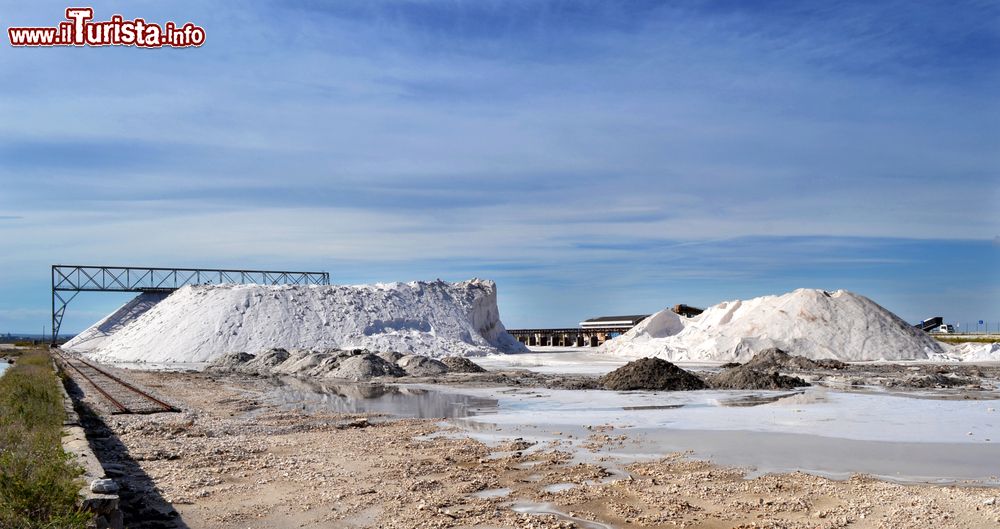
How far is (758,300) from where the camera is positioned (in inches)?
1524

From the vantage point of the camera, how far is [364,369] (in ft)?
91.7

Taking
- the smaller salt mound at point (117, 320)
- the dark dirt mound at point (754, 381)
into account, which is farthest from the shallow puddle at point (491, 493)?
the smaller salt mound at point (117, 320)

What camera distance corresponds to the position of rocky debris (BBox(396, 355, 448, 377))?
28.5 meters

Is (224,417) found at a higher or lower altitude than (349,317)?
lower

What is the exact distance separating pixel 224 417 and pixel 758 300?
98.0 feet

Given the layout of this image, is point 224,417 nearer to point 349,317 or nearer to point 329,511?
point 329,511

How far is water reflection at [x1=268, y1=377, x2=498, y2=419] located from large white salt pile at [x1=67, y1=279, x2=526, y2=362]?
18846 millimetres

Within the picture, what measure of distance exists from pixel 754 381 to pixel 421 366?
12.9 metres

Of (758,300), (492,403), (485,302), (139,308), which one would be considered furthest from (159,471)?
(139,308)

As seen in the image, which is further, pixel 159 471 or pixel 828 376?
pixel 828 376

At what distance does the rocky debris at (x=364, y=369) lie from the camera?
27.7 metres

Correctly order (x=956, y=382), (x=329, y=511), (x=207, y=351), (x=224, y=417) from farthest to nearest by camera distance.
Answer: (x=207, y=351) → (x=956, y=382) → (x=224, y=417) → (x=329, y=511)

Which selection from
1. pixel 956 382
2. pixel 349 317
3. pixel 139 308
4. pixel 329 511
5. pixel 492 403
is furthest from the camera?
pixel 139 308

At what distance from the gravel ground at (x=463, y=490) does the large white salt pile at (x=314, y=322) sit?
104ft
